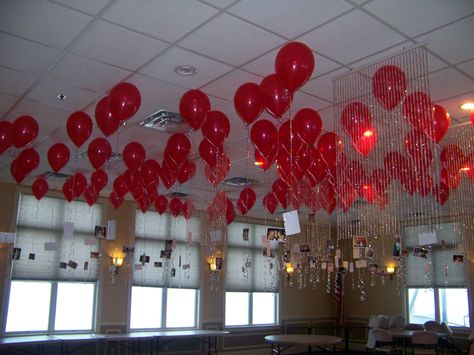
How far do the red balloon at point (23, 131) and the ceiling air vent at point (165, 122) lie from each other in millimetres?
1258

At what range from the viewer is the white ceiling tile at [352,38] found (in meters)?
3.52

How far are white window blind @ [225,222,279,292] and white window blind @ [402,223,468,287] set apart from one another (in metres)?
3.34

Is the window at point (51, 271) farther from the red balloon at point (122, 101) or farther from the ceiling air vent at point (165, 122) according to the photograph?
the red balloon at point (122, 101)

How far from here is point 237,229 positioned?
482 inches

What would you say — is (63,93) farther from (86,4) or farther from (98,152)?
(86,4)

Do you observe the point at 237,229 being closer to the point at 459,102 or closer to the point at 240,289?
the point at 240,289

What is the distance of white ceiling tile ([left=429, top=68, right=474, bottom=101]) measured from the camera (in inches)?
172

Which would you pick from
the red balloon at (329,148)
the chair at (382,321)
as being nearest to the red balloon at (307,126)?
the red balloon at (329,148)

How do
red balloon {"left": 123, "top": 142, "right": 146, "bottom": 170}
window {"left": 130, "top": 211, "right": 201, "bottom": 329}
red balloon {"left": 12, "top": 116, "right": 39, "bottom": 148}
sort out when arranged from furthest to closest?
1. window {"left": 130, "top": 211, "right": 201, "bottom": 329}
2. red balloon {"left": 123, "top": 142, "right": 146, "bottom": 170}
3. red balloon {"left": 12, "top": 116, "right": 39, "bottom": 148}

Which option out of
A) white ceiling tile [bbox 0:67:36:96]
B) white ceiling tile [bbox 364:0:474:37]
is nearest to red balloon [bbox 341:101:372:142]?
white ceiling tile [bbox 364:0:474:37]

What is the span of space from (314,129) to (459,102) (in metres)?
1.71

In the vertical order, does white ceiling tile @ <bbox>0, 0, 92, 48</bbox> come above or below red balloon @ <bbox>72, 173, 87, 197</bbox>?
above

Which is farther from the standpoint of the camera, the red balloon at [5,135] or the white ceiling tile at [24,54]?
the red balloon at [5,135]

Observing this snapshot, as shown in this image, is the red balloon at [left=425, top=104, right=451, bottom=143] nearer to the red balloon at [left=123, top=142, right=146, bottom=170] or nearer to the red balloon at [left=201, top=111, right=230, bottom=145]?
the red balloon at [left=201, top=111, right=230, bottom=145]
